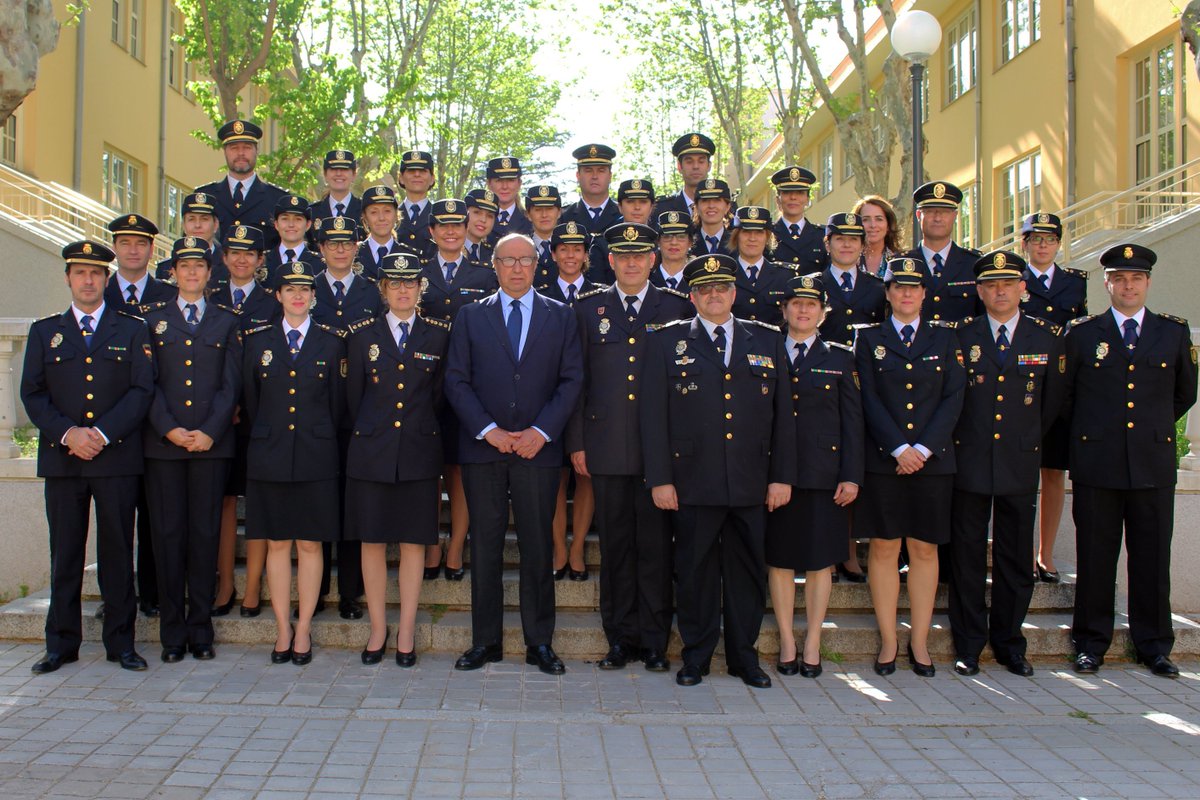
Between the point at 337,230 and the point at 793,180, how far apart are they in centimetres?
322

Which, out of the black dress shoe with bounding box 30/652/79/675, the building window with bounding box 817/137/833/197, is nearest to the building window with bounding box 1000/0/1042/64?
the building window with bounding box 817/137/833/197

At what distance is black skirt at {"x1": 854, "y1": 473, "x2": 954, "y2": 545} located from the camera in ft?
20.1

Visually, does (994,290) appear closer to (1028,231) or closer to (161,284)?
(1028,231)

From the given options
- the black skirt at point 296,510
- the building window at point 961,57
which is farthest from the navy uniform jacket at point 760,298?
the building window at point 961,57

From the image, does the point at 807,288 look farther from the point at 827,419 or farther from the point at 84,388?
the point at 84,388

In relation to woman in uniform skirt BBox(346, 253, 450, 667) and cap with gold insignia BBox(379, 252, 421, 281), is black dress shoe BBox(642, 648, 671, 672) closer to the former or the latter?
woman in uniform skirt BBox(346, 253, 450, 667)

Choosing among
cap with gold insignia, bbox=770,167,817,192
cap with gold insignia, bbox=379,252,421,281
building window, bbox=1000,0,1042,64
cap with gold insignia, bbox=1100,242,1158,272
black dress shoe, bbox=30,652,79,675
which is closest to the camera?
black dress shoe, bbox=30,652,79,675

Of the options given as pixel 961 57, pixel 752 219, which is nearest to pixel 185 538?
pixel 752 219

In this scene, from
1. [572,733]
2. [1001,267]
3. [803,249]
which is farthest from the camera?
[803,249]

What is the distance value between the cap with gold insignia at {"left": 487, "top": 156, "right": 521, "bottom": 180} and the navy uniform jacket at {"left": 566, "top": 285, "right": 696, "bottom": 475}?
2473mm

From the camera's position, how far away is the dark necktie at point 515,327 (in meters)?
6.20

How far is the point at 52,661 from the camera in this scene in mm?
6031

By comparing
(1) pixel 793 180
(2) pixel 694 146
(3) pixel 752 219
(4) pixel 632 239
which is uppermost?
(2) pixel 694 146

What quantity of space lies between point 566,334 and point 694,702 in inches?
Answer: 83.2
